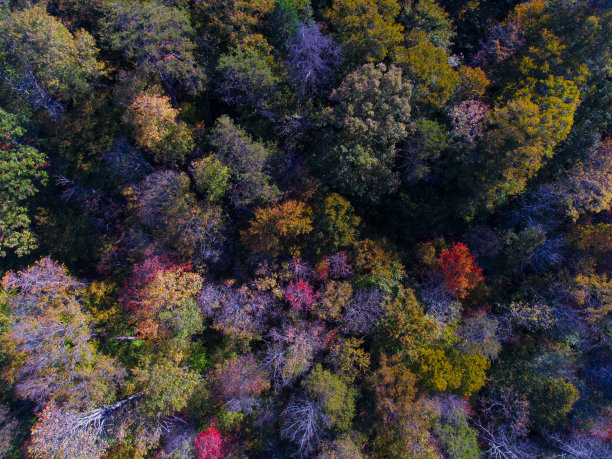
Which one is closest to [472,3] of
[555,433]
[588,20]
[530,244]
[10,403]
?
[588,20]

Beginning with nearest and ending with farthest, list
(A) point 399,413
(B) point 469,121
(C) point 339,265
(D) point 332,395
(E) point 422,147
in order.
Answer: (A) point 399,413 → (B) point 469,121 → (E) point 422,147 → (D) point 332,395 → (C) point 339,265

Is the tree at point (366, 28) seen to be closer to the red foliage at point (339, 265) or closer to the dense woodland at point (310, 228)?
the dense woodland at point (310, 228)

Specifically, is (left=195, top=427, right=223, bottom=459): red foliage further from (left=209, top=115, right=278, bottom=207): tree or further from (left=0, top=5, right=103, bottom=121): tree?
(left=0, top=5, right=103, bottom=121): tree

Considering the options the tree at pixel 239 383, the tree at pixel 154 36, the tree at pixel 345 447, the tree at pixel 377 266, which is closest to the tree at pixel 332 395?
the tree at pixel 345 447

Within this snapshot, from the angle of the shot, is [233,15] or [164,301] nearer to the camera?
[233,15]

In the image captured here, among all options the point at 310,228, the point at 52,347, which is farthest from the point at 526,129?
the point at 52,347

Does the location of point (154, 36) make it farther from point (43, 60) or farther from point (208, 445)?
point (208, 445)
